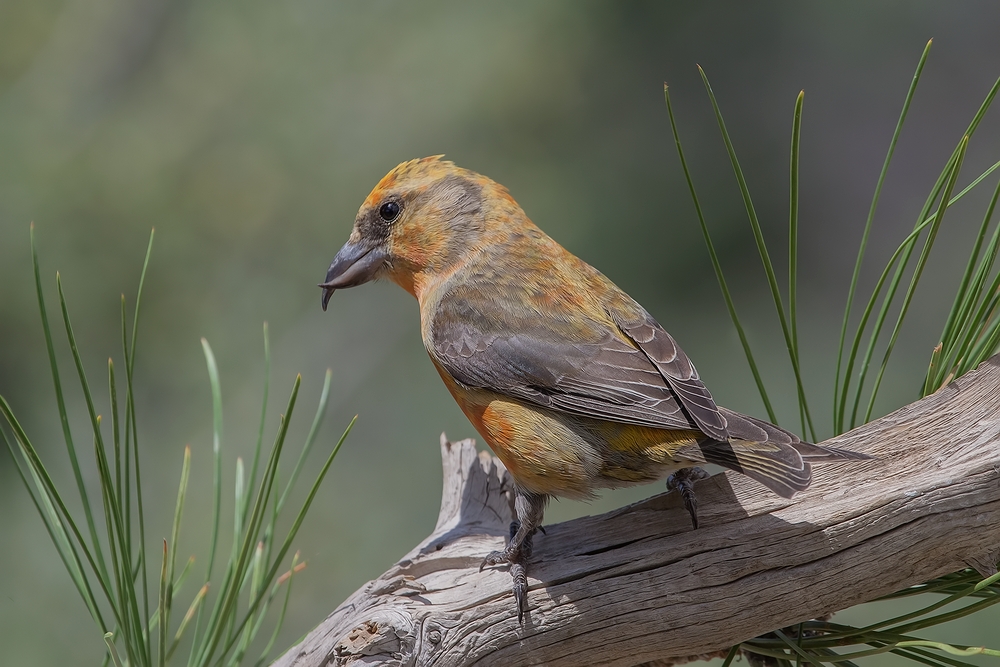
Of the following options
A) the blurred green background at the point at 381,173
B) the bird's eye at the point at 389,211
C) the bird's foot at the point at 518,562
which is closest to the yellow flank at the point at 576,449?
the bird's foot at the point at 518,562

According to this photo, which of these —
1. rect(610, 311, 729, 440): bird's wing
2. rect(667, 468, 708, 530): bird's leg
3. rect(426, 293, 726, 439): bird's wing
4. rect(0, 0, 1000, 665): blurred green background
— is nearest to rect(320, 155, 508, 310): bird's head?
rect(426, 293, 726, 439): bird's wing

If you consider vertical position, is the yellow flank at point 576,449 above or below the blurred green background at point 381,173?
below

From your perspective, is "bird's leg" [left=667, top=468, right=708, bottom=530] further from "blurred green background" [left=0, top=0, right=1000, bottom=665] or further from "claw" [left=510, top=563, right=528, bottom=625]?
"blurred green background" [left=0, top=0, right=1000, bottom=665]

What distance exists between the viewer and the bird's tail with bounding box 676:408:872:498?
1.65 metres

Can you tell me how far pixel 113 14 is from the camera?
565 cm

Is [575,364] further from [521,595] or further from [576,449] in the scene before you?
[521,595]

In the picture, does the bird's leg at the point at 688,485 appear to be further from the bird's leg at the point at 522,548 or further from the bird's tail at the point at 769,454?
the bird's leg at the point at 522,548

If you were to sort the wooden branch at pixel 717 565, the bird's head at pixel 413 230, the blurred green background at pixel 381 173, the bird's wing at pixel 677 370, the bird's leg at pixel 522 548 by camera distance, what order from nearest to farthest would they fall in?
the wooden branch at pixel 717 565 < the bird's wing at pixel 677 370 < the bird's leg at pixel 522 548 < the bird's head at pixel 413 230 < the blurred green background at pixel 381 173

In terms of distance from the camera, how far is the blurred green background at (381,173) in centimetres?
494

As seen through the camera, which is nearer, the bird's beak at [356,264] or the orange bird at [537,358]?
the orange bird at [537,358]

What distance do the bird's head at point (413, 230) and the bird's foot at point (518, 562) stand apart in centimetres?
89

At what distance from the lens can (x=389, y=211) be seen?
2.62 m

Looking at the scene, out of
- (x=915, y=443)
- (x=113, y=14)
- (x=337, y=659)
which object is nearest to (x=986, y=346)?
(x=915, y=443)

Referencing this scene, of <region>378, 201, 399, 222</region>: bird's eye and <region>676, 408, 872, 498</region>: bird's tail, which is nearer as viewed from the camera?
<region>676, 408, 872, 498</region>: bird's tail
